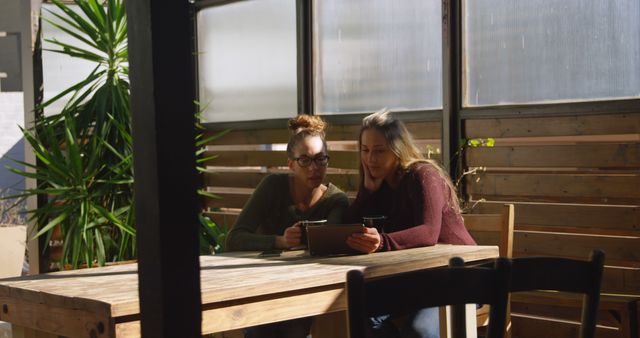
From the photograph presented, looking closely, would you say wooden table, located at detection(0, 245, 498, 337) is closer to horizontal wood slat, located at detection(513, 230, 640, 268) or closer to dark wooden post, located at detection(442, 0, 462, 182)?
horizontal wood slat, located at detection(513, 230, 640, 268)

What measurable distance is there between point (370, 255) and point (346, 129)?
267 centimetres

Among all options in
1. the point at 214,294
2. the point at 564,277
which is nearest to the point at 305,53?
the point at 214,294

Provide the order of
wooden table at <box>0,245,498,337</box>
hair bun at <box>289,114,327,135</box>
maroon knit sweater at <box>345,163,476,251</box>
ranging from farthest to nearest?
hair bun at <box>289,114,327,135</box> < maroon knit sweater at <box>345,163,476,251</box> < wooden table at <box>0,245,498,337</box>

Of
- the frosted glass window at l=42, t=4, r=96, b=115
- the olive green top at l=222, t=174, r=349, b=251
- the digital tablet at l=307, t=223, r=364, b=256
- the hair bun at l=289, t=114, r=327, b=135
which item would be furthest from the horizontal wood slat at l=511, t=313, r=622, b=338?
the frosted glass window at l=42, t=4, r=96, b=115

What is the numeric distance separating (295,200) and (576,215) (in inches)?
61.1

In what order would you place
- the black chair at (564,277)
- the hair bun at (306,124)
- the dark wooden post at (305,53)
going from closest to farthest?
the black chair at (564,277), the hair bun at (306,124), the dark wooden post at (305,53)

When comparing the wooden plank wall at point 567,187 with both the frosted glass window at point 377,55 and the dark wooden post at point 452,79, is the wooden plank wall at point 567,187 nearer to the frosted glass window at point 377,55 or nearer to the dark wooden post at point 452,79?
the dark wooden post at point 452,79

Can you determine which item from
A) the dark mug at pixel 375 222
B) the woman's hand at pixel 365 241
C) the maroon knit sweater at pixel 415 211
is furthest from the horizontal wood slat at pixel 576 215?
the woman's hand at pixel 365 241

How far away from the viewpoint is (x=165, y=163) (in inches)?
69.9

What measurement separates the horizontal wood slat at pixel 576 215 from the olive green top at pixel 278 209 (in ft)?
4.31

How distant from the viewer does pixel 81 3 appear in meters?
5.63

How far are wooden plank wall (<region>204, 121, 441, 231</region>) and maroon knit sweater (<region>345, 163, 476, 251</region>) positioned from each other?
6.52 feet

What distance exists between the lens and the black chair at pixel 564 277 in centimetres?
197

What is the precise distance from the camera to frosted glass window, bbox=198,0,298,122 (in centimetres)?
635
